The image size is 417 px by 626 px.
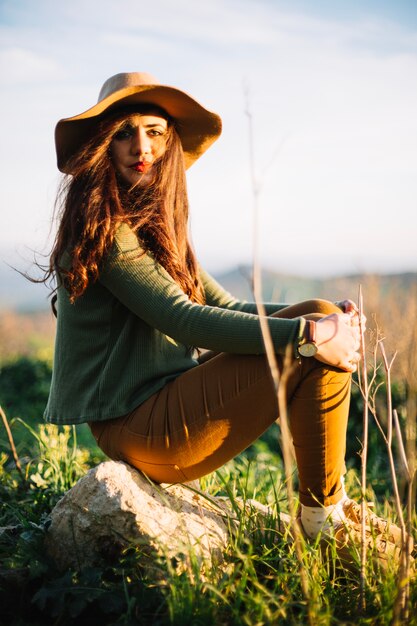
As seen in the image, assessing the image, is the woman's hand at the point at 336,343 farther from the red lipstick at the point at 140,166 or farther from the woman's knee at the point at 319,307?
the red lipstick at the point at 140,166

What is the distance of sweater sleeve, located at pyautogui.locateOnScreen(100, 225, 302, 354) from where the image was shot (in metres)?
2.30

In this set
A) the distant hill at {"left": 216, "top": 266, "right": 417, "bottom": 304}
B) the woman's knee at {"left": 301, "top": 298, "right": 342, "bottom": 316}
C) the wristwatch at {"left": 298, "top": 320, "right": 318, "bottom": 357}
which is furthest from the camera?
the woman's knee at {"left": 301, "top": 298, "right": 342, "bottom": 316}

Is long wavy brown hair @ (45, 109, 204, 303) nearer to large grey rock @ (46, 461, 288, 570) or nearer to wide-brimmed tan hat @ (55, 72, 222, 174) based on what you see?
wide-brimmed tan hat @ (55, 72, 222, 174)

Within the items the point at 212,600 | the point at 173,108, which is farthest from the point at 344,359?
the point at 173,108

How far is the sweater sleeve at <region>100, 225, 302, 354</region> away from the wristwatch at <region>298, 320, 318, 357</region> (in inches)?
1.1

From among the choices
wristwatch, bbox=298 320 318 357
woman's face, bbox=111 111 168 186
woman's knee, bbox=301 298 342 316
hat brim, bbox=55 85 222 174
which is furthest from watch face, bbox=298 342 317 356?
hat brim, bbox=55 85 222 174

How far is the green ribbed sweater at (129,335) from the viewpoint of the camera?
2.34 metres

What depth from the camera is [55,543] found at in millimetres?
2396

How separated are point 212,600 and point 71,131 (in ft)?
6.54

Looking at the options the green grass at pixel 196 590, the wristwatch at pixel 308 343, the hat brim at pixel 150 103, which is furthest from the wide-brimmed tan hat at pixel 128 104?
the green grass at pixel 196 590

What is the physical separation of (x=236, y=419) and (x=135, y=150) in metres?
1.27

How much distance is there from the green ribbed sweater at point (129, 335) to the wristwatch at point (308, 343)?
4 centimetres

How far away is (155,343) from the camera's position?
257cm

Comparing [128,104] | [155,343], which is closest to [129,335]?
[155,343]
